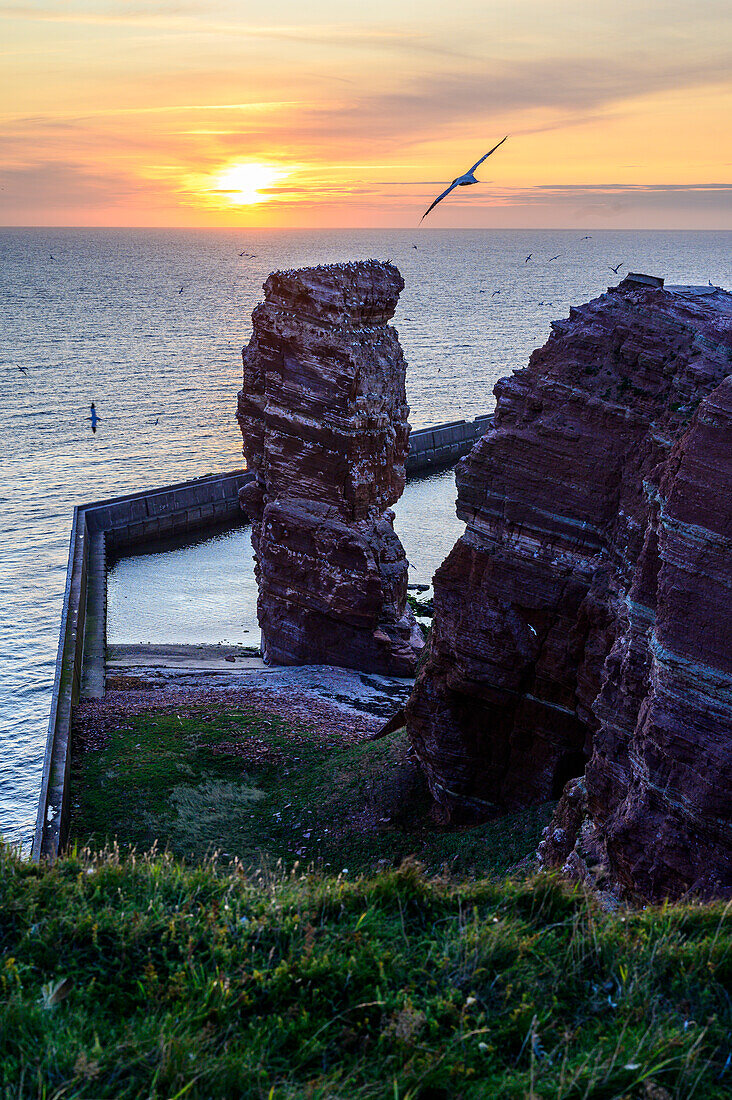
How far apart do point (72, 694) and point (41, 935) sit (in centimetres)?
2474

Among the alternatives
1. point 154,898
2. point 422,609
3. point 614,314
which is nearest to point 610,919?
point 154,898

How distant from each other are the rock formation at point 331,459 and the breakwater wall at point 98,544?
9027 mm

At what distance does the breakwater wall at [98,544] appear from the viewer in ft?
83.1

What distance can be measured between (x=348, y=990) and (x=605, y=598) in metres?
10.4

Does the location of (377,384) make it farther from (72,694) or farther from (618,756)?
(618,756)

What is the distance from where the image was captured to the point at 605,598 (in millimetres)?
17297

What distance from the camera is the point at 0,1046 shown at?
7582mm

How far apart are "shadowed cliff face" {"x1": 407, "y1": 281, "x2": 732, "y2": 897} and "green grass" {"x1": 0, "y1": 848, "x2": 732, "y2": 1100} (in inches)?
111

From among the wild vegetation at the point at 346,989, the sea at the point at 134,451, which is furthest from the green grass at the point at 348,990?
the sea at the point at 134,451

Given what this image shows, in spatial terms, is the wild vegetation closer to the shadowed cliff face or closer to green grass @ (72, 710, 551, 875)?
the shadowed cliff face

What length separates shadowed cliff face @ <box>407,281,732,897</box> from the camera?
12.4m

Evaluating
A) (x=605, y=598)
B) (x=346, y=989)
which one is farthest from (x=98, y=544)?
(x=346, y=989)

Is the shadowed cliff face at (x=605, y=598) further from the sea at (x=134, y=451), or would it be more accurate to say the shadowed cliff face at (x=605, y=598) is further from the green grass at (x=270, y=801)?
the sea at (x=134, y=451)

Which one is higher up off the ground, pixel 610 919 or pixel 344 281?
pixel 344 281
